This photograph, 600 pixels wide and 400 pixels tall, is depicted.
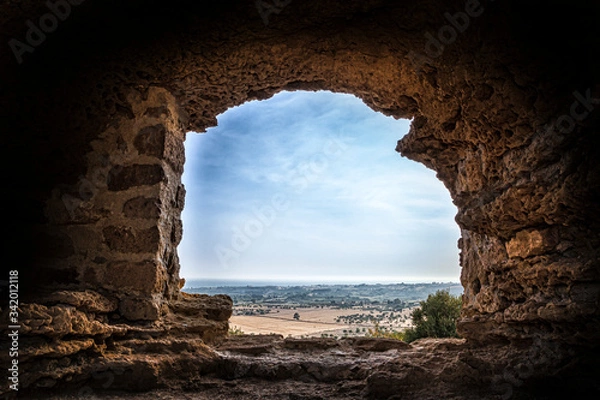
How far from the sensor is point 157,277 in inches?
82.4

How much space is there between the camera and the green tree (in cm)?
611

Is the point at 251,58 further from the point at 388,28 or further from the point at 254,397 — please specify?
the point at 254,397

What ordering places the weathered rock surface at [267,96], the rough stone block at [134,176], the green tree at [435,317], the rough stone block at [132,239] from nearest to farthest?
1. the weathered rock surface at [267,96]
2. the rough stone block at [132,239]
3. the rough stone block at [134,176]
4. the green tree at [435,317]

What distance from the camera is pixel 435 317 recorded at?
6328 millimetres

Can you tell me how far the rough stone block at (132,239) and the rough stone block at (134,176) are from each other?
0.28 meters

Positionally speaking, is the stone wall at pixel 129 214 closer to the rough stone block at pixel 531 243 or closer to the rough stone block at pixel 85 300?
the rough stone block at pixel 85 300

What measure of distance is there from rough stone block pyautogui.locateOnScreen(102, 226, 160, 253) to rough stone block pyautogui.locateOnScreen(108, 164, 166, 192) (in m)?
0.28

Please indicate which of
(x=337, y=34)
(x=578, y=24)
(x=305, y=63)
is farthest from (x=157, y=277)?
(x=578, y=24)

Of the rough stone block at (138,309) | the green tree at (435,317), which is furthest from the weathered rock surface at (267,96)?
the green tree at (435,317)

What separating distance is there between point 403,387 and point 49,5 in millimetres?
2597

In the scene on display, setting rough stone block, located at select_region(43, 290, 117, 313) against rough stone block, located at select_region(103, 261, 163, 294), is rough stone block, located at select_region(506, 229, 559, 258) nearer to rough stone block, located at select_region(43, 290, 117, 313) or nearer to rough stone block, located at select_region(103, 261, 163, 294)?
rough stone block, located at select_region(103, 261, 163, 294)

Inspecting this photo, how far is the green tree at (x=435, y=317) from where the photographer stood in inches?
241

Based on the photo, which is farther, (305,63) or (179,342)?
(305,63)

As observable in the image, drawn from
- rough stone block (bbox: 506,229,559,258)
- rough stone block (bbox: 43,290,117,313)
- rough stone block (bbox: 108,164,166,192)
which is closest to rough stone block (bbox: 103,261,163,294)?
rough stone block (bbox: 43,290,117,313)
